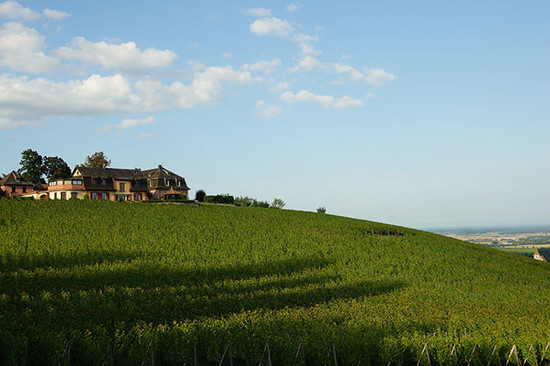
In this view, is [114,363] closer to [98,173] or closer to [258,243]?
[258,243]

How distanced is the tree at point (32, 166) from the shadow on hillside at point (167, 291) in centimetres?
8622

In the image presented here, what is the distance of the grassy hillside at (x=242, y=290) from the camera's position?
18.0m

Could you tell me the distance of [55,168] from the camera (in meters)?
108

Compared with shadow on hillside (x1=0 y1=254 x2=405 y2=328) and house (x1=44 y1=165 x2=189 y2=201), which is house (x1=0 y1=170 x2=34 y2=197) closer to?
house (x1=44 y1=165 x2=189 y2=201)

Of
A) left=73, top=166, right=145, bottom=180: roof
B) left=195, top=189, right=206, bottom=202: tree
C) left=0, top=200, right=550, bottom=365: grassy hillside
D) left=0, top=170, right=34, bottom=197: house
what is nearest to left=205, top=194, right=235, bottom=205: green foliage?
left=195, top=189, right=206, bottom=202: tree

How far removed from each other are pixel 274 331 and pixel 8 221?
36.1m

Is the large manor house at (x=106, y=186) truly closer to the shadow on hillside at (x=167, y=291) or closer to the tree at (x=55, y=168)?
the tree at (x=55, y=168)

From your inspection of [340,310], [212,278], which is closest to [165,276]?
[212,278]

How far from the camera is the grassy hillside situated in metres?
18.0

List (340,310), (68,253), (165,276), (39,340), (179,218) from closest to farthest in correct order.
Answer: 1. (39,340)
2. (340,310)
3. (165,276)
4. (68,253)
5. (179,218)

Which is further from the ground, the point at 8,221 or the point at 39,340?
the point at 8,221

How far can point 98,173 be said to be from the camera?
3324 inches

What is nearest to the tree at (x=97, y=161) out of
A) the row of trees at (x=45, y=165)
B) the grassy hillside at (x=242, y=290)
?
the row of trees at (x=45, y=165)

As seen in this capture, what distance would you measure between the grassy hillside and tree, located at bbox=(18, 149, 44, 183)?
56582mm
